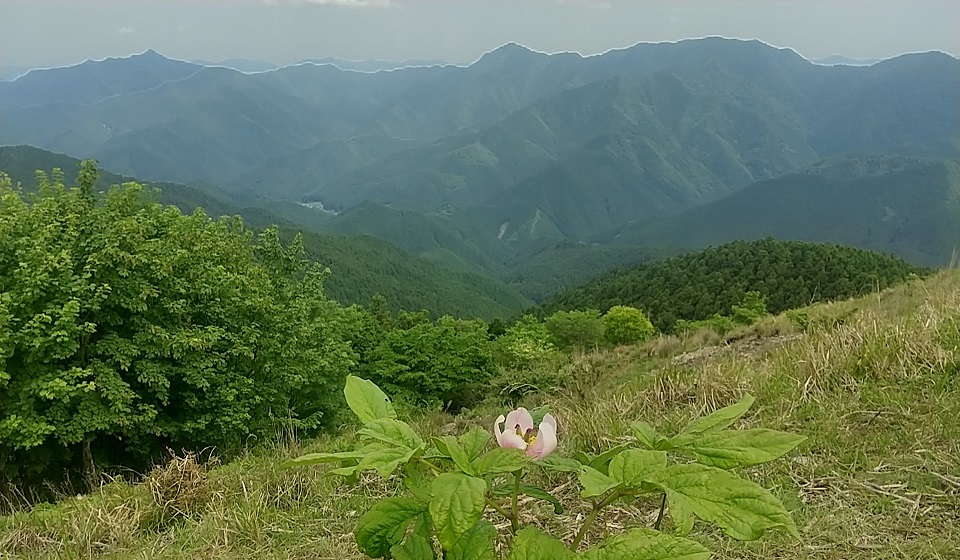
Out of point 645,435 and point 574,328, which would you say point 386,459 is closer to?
point 645,435

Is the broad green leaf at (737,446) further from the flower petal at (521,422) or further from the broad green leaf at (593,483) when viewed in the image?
the flower petal at (521,422)

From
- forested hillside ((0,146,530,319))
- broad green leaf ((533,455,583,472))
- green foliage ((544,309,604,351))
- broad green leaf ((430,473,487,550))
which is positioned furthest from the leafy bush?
forested hillside ((0,146,530,319))

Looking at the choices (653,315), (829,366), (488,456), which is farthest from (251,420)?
(653,315)

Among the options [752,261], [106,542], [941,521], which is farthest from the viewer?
[752,261]

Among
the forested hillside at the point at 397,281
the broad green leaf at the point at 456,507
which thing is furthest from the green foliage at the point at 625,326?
the forested hillside at the point at 397,281

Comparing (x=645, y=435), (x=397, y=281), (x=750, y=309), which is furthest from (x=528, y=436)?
(x=397, y=281)

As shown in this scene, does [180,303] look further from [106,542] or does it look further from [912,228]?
[912,228]
